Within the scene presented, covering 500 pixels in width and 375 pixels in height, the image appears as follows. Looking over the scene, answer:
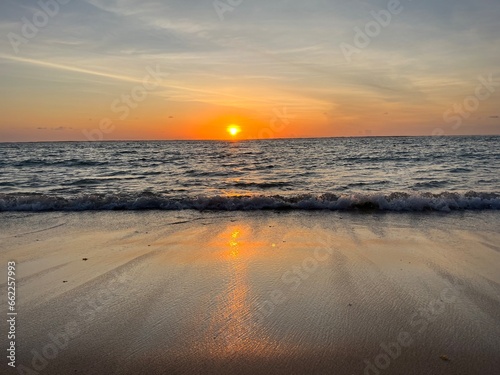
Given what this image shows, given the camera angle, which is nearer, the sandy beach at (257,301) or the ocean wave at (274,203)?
the sandy beach at (257,301)

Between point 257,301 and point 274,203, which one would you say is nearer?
point 257,301

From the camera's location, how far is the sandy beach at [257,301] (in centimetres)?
353

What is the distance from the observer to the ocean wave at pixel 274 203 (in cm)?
1153

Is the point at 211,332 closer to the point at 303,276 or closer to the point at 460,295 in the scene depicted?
the point at 303,276

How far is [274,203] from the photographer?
39.8ft

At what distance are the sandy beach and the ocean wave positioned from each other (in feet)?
8.96

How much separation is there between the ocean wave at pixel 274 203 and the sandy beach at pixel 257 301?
273cm

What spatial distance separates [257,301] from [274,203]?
7.43m

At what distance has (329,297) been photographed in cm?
491

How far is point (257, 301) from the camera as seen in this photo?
4789 millimetres

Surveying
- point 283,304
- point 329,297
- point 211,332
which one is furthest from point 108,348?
point 329,297

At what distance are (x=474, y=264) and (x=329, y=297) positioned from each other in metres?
2.91

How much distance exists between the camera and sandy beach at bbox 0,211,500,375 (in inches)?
139

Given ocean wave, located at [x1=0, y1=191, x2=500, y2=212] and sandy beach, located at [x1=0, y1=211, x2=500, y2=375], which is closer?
sandy beach, located at [x1=0, y1=211, x2=500, y2=375]
